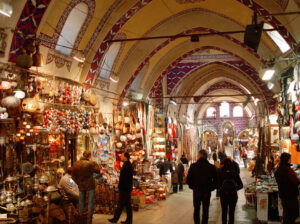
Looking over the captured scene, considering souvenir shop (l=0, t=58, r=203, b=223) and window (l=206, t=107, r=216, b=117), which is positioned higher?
window (l=206, t=107, r=216, b=117)

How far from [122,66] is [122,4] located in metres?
2.67

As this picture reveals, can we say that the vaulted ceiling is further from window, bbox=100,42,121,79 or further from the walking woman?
the walking woman

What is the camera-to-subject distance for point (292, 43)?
25.1 ft

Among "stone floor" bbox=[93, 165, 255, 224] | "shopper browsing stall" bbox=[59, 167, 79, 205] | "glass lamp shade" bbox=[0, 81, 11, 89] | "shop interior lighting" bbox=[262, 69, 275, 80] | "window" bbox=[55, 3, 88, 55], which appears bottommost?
"stone floor" bbox=[93, 165, 255, 224]

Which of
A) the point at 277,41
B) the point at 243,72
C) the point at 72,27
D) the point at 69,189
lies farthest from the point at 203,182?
the point at 243,72

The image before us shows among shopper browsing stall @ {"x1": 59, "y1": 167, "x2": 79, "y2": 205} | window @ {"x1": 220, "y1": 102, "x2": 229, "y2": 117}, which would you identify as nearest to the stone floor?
shopper browsing stall @ {"x1": 59, "y1": 167, "x2": 79, "y2": 205}

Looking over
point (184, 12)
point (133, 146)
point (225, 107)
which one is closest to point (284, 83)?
point (184, 12)

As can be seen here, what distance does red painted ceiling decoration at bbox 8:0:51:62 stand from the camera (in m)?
5.83

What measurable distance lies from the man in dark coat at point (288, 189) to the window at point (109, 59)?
609 cm

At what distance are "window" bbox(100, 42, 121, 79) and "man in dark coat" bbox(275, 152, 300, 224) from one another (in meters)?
6.09

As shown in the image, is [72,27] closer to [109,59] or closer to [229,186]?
[109,59]

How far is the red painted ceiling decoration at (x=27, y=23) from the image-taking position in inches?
230

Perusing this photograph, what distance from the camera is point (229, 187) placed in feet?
16.3

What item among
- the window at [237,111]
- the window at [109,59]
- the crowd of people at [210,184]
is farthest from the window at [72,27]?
the window at [237,111]
